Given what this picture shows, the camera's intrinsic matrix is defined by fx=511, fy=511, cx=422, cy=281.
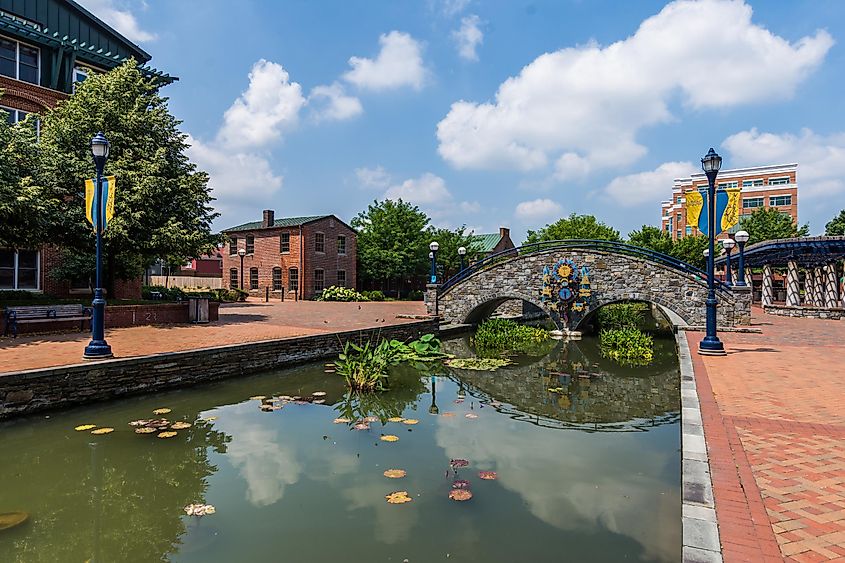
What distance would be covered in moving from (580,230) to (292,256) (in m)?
24.7

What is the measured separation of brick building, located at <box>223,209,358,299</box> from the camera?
3494 centimetres

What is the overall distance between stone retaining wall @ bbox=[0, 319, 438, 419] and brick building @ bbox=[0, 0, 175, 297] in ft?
40.0

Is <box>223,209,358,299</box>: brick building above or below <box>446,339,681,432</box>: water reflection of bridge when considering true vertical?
above

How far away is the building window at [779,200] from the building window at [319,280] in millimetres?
56201

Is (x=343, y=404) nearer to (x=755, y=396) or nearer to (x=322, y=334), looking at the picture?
(x=322, y=334)

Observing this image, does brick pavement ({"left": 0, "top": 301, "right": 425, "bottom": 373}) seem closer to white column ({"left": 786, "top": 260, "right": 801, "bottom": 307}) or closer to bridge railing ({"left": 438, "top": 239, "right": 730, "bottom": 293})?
bridge railing ({"left": 438, "top": 239, "right": 730, "bottom": 293})

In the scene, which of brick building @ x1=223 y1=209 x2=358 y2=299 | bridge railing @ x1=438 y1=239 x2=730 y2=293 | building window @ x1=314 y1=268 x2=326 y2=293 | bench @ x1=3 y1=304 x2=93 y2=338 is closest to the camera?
bench @ x1=3 y1=304 x2=93 y2=338

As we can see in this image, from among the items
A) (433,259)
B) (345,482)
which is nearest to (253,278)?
(433,259)

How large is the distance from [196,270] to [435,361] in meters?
45.1

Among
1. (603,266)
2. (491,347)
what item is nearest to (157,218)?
(491,347)

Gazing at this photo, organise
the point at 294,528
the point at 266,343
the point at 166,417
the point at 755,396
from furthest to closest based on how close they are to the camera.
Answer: the point at 266,343, the point at 166,417, the point at 755,396, the point at 294,528

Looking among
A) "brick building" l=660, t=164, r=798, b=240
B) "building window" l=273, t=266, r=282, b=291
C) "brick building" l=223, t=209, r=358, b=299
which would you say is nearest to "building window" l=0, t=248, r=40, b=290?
"brick building" l=223, t=209, r=358, b=299

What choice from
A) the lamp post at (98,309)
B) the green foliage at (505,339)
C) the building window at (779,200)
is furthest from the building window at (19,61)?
the building window at (779,200)

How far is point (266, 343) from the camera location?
39.9 feet
